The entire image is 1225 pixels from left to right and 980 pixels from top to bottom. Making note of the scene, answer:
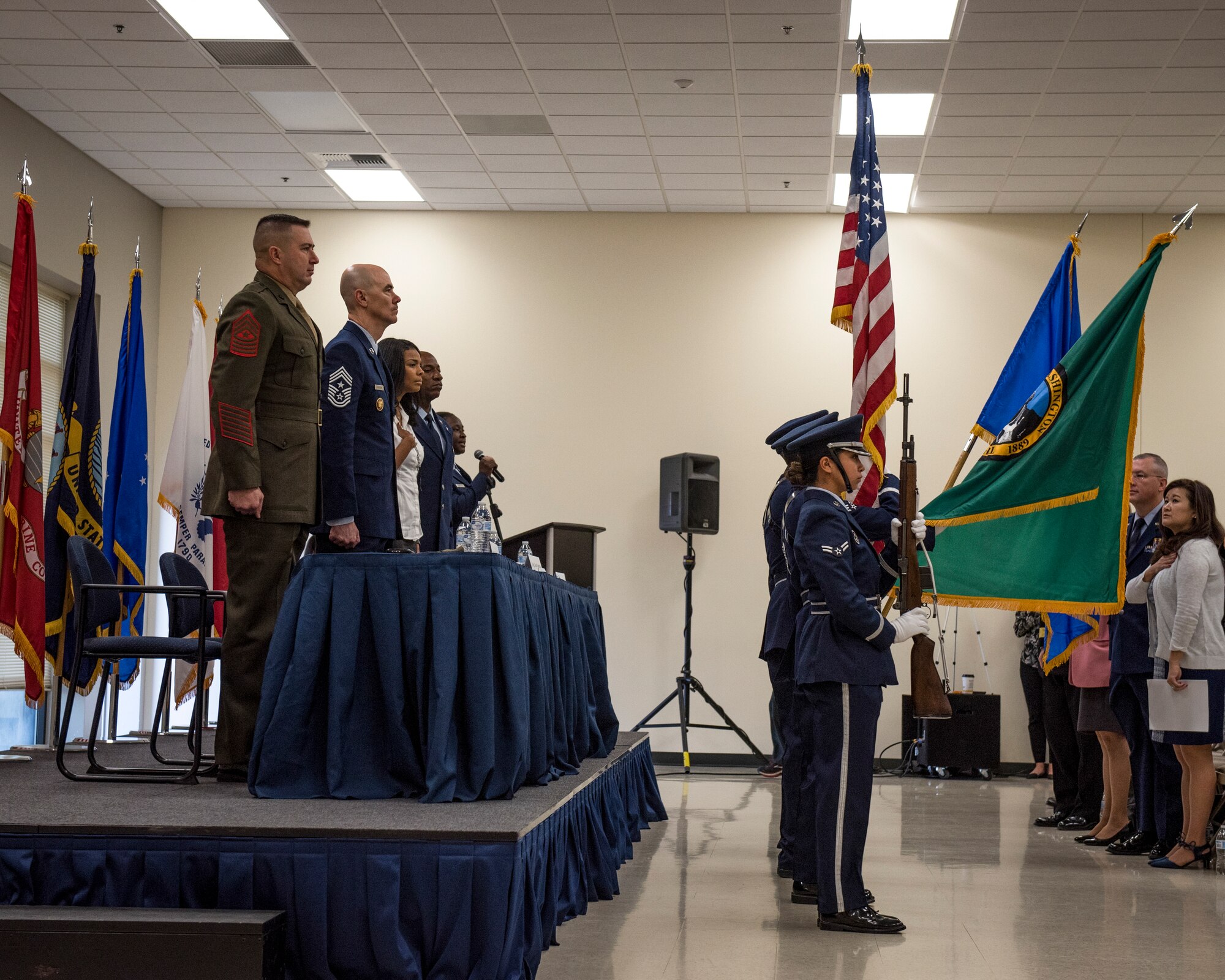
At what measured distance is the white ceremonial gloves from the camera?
3430 mm

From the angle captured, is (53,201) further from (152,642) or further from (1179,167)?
(1179,167)

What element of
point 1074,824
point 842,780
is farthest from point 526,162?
point 842,780

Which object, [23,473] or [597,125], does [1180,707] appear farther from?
[597,125]

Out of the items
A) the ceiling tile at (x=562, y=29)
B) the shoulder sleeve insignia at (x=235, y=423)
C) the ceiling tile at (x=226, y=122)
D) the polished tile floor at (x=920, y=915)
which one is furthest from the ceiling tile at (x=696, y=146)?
the shoulder sleeve insignia at (x=235, y=423)

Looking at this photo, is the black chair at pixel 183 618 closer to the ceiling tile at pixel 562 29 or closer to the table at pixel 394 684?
the table at pixel 394 684

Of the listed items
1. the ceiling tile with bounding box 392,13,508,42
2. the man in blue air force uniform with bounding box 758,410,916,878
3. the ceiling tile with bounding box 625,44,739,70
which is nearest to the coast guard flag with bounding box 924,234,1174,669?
the man in blue air force uniform with bounding box 758,410,916,878

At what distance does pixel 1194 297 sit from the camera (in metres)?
9.01

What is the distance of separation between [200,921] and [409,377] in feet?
7.22

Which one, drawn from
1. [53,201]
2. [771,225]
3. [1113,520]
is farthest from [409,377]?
[771,225]

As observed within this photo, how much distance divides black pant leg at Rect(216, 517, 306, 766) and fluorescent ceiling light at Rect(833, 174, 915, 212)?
5901 mm

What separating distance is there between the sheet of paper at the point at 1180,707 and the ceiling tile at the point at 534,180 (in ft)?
18.3

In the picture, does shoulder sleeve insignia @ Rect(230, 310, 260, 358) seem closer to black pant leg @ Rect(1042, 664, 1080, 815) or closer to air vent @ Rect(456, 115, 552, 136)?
black pant leg @ Rect(1042, 664, 1080, 815)

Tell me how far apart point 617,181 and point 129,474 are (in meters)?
4.06

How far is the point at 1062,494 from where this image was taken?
14.6ft
